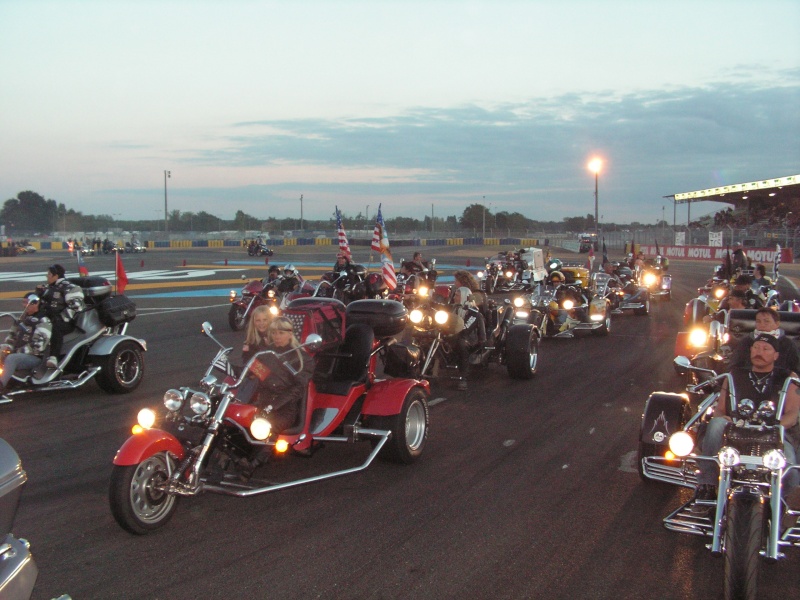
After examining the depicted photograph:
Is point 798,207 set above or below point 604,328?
above

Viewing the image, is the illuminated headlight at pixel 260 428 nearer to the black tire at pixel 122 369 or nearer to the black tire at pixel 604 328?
the black tire at pixel 122 369

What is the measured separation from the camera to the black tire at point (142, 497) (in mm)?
4676

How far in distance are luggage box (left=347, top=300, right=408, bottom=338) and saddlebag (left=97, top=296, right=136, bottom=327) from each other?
406 cm

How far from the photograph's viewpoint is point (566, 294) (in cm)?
1498

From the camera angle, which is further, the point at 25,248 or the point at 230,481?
the point at 25,248

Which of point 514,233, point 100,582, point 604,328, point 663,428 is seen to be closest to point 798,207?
point 514,233

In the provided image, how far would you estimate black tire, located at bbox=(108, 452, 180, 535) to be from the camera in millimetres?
4676

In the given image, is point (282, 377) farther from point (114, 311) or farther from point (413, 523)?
point (114, 311)

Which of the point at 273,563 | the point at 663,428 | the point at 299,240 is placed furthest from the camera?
the point at 299,240

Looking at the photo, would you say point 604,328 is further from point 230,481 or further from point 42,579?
point 42,579

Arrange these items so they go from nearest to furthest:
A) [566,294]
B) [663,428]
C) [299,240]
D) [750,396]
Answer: [750,396], [663,428], [566,294], [299,240]

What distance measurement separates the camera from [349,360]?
6.73 m

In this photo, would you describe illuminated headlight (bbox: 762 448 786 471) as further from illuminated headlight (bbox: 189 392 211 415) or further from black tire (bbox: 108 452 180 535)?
black tire (bbox: 108 452 180 535)

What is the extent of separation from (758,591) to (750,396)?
1518mm
